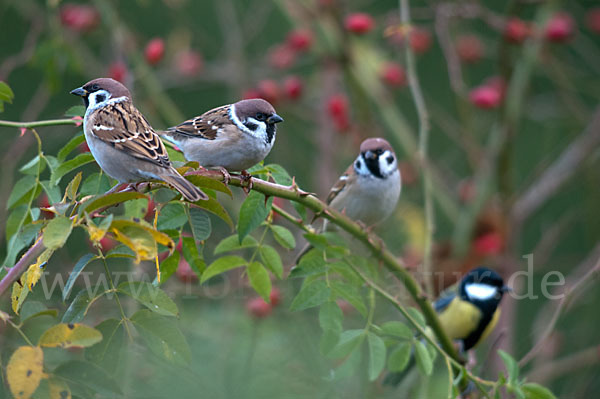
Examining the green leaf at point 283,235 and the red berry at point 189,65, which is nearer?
the green leaf at point 283,235

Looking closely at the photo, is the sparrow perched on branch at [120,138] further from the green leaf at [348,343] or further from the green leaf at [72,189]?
the green leaf at [348,343]

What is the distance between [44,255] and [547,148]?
3920 millimetres

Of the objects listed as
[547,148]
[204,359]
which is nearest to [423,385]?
[204,359]

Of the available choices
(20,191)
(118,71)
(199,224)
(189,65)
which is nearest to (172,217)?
(199,224)

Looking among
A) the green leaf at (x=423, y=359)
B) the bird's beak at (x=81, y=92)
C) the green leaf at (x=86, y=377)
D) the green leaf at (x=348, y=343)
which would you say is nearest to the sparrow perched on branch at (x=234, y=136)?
the bird's beak at (x=81, y=92)

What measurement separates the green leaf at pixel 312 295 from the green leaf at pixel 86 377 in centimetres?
69

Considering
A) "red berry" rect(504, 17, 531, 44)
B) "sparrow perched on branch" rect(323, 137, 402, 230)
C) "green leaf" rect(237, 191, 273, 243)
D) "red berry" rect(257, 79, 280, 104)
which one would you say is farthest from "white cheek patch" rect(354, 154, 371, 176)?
"green leaf" rect(237, 191, 273, 243)

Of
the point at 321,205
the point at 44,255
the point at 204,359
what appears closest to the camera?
the point at 44,255

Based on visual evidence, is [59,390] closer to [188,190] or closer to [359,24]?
[188,190]

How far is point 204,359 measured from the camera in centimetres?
297

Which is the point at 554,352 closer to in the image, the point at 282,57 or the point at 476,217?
the point at 476,217

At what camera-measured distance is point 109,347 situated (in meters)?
1.56

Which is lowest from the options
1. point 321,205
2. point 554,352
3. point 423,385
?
point 554,352

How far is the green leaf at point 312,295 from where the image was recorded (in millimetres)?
1980
